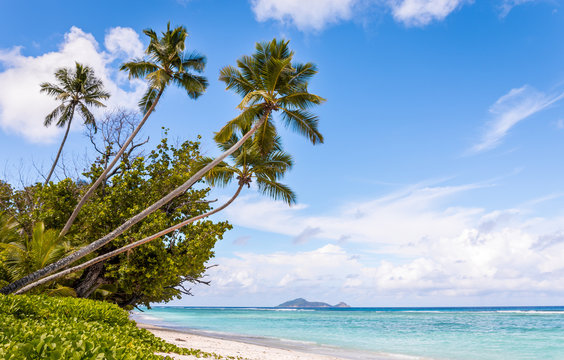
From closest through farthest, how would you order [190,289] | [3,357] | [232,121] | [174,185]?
[3,357]
[232,121]
[174,185]
[190,289]

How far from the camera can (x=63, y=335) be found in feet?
10.5

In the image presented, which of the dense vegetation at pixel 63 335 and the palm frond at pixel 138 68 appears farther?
the palm frond at pixel 138 68

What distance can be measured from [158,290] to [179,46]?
905 cm

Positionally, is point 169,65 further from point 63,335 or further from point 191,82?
point 63,335

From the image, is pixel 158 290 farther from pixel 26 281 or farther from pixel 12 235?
pixel 12 235

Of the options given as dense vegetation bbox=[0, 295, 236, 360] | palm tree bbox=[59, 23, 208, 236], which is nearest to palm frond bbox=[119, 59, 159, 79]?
palm tree bbox=[59, 23, 208, 236]

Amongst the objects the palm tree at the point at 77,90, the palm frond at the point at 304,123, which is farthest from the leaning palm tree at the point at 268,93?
the palm tree at the point at 77,90

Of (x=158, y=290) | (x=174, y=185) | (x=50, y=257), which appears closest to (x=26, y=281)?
(x=50, y=257)

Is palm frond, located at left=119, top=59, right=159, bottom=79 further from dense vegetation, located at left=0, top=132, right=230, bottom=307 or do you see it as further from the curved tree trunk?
the curved tree trunk

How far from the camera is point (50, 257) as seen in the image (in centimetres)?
1141

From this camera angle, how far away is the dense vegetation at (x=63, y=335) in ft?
8.36

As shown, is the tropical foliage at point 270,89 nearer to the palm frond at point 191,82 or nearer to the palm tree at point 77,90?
the palm frond at point 191,82

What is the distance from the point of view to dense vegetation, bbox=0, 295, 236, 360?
2549mm

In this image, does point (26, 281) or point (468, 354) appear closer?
point (26, 281)
